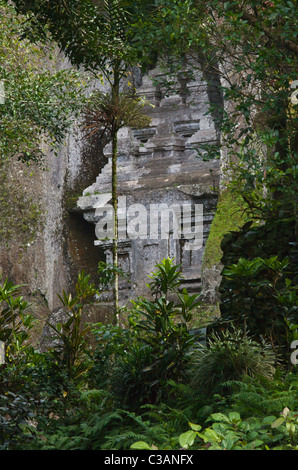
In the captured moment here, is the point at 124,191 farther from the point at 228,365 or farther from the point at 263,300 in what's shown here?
the point at 228,365

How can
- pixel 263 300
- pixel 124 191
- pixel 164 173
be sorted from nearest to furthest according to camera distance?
pixel 263 300 < pixel 164 173 < pixel 124 191

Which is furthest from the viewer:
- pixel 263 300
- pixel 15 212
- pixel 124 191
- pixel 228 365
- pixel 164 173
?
pixel 15 212

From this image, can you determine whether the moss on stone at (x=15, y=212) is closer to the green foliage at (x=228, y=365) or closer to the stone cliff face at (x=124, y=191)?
the stone cliff face at (x=124, y=191)

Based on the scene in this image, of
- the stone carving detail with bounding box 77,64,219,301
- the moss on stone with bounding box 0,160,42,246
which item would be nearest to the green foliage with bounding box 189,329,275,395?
the stone carving detail with bounding box 77,64,219,301

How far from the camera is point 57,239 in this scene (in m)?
12.6

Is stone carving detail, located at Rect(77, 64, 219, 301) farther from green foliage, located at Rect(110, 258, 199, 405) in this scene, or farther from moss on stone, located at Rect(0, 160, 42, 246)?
green foliage, located at Rect(110, 258, 199, 405)

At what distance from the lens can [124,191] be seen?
37.8 ft

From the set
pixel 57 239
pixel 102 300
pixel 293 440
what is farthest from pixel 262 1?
pixel 57 239

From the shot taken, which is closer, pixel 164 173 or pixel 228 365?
pixel 228 365

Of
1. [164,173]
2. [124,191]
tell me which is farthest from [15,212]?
[164,173]

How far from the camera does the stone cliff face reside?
1084 cm

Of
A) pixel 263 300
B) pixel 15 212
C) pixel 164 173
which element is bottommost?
pixel 263 300

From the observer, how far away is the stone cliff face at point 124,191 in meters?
10.8
